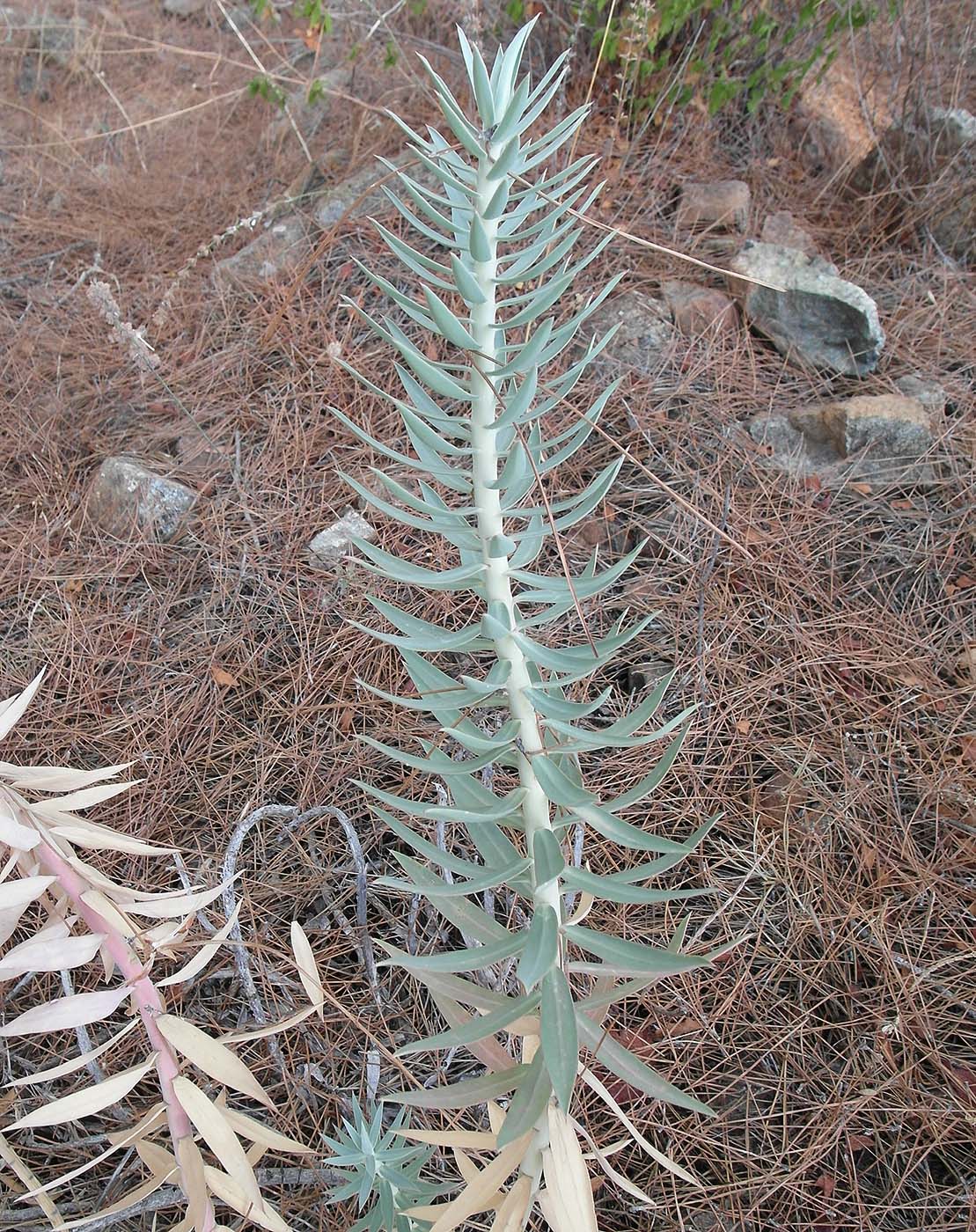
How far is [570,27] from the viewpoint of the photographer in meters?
2.81

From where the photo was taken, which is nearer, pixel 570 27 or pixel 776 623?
pixel 776 623

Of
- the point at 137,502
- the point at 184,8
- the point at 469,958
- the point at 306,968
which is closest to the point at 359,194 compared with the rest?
the point at 137,502

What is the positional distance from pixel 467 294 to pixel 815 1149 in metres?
1.30

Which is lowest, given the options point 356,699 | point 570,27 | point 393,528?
point 356,699

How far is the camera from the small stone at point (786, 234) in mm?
2668

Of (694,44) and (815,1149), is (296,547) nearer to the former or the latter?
(815,1149)

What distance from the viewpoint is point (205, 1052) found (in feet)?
2.56

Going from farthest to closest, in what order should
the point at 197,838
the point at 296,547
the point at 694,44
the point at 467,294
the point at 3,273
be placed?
the point at 3,273 → the point at 694,44 → the point at 296,547 → the point at 197,838 → the point at 467,294

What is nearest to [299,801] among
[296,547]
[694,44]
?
[296,547]

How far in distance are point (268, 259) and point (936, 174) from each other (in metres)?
2.01

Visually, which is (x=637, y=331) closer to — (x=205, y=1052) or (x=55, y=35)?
(x=205, y=1052)

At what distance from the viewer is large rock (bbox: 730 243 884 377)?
2354mm

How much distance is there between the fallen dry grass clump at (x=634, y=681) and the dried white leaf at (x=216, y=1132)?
0.26m

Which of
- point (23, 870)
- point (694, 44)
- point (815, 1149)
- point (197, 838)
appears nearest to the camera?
point (23, 870)
